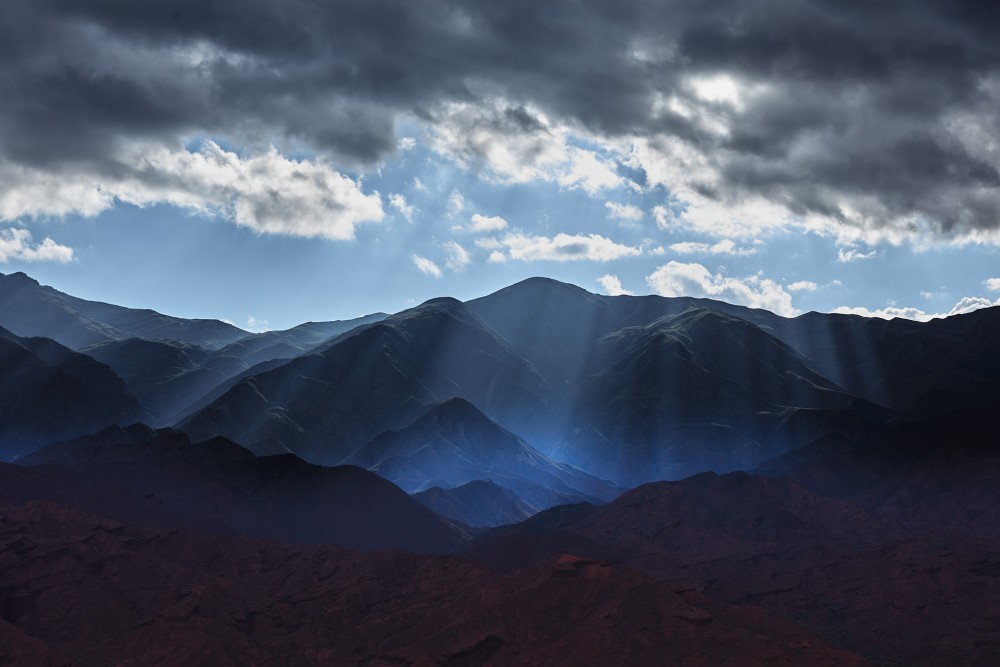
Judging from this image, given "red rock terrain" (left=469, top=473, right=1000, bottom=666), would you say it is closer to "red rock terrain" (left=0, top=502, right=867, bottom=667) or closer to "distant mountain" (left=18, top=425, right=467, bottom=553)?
"distant mountain" (left=18, top=425, right=467, bottom=553)

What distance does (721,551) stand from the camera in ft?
475

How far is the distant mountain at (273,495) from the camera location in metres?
158

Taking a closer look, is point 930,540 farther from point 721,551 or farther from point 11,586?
point 11,586

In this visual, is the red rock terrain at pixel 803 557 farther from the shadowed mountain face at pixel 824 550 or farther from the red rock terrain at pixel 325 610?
the red rock terrain at pixel 325 610

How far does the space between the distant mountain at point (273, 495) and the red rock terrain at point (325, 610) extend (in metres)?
38.3

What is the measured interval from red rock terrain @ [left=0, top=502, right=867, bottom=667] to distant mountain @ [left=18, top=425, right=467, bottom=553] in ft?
126

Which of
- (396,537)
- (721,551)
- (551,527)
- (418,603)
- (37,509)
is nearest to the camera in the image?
(418,603)

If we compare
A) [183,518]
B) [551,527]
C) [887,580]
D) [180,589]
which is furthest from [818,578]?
[183,518]

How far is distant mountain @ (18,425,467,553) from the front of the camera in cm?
15750

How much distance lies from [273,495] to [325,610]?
74.2 metres

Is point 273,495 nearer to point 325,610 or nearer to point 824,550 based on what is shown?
point 325,610

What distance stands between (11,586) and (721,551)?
8764 cm

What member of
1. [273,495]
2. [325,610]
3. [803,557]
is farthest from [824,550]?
[273,495]

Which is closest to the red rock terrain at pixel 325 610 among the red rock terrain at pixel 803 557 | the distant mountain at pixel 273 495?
the red rock terrain at pixel 803 557
